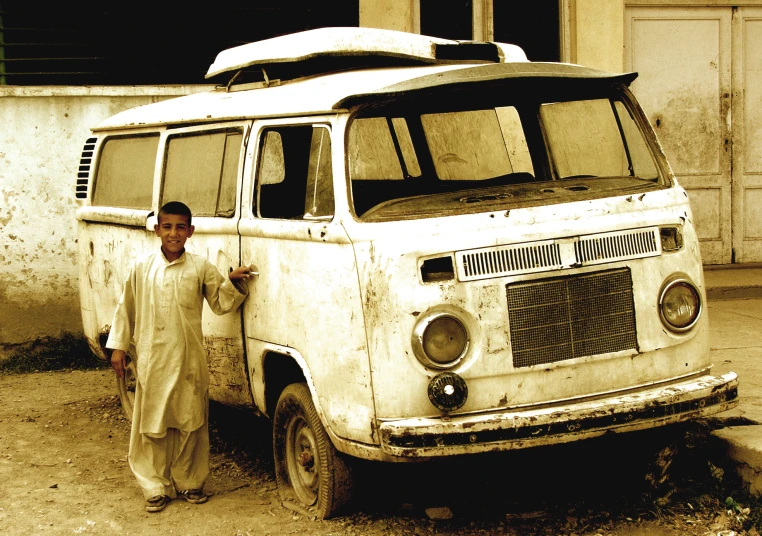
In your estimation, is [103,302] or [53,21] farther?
[53,21]

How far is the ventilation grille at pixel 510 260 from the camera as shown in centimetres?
425

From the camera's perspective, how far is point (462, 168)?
18.0ft

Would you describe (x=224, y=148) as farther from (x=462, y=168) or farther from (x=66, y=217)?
(x=66, y=217)

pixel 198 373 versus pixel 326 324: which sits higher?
pixel 326 324

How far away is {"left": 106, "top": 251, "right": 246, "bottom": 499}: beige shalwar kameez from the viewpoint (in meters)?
5.16

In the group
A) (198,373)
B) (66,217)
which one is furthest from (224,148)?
(66,217)

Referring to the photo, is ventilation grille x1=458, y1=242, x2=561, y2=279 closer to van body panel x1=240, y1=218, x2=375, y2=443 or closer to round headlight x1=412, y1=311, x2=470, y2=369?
round headlight x1=412, y1=311, x2=470, y2=369

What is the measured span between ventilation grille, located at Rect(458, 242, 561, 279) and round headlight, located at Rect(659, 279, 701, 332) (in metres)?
0.57

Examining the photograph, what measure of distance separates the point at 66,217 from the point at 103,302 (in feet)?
7.58

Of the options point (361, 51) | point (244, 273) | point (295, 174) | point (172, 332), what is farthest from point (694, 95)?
point (172, 332)

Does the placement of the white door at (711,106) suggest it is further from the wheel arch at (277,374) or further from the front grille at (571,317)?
the wheel arch at (277,374)

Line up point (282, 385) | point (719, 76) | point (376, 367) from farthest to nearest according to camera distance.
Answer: point (719, 76), point (282, 385), point (376, 367)

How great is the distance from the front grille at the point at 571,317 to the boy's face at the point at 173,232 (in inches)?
68.7

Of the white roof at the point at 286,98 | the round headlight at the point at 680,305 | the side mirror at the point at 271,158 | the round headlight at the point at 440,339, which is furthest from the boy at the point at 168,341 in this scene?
the round headlight at the point at 680,305
